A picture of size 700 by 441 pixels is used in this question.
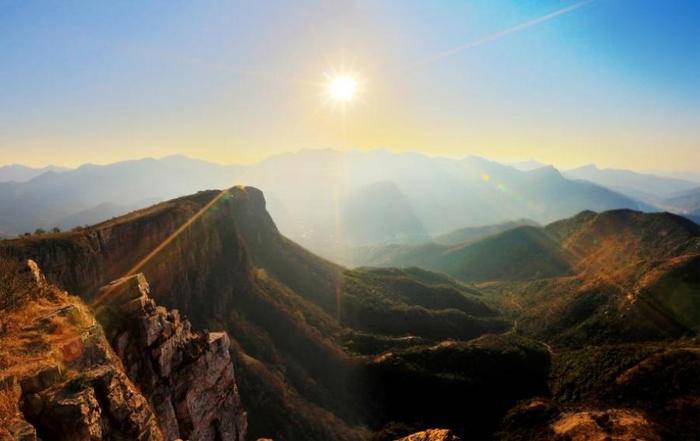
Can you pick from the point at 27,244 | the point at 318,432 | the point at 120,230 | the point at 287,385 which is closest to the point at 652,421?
the point at 318,432

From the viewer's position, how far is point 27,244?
204 feet

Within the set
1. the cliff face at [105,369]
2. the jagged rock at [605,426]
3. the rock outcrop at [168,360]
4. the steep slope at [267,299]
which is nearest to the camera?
the cliff face at [105,369]

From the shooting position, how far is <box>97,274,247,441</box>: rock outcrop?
3316 centimetres

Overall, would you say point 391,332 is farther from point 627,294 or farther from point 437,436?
point 437,436

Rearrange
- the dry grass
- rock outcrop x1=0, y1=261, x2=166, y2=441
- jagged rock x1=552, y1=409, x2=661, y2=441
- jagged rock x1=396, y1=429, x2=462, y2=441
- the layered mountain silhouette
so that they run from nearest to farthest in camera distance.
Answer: rock outcrop x1=0, y1=261, x2=166, y2=441 → the dry grass → jagged rock x1=396, y1=429, x2=462, y2=441 → jagged rock x1=552, y1=409, x2=661, y2=441 → the layered mountain silhouette

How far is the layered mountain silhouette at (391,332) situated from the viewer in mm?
80750

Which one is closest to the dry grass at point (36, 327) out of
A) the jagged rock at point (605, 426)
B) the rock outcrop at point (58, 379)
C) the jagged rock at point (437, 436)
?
the rock outcrop at point (58, 379)

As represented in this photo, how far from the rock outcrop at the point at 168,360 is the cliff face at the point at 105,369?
89mm

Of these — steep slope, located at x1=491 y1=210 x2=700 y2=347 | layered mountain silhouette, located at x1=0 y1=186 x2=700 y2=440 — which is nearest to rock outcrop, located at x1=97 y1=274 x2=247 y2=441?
layered mountain silhouette, located at x1=0 y1=186 x2=700 y2=440

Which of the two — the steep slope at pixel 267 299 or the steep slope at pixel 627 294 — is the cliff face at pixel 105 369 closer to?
the steep slope at pixel 267 299

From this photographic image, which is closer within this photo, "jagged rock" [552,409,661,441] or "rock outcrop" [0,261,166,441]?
"rock outcrop" [0,261,166,441]

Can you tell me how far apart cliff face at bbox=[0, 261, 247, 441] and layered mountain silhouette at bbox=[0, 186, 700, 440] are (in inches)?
107

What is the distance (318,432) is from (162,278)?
48598 mm

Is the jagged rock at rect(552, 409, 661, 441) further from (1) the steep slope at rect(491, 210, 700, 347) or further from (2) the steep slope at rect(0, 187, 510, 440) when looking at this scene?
(2) the steep slope at rect(0, 187, 510, 440)
